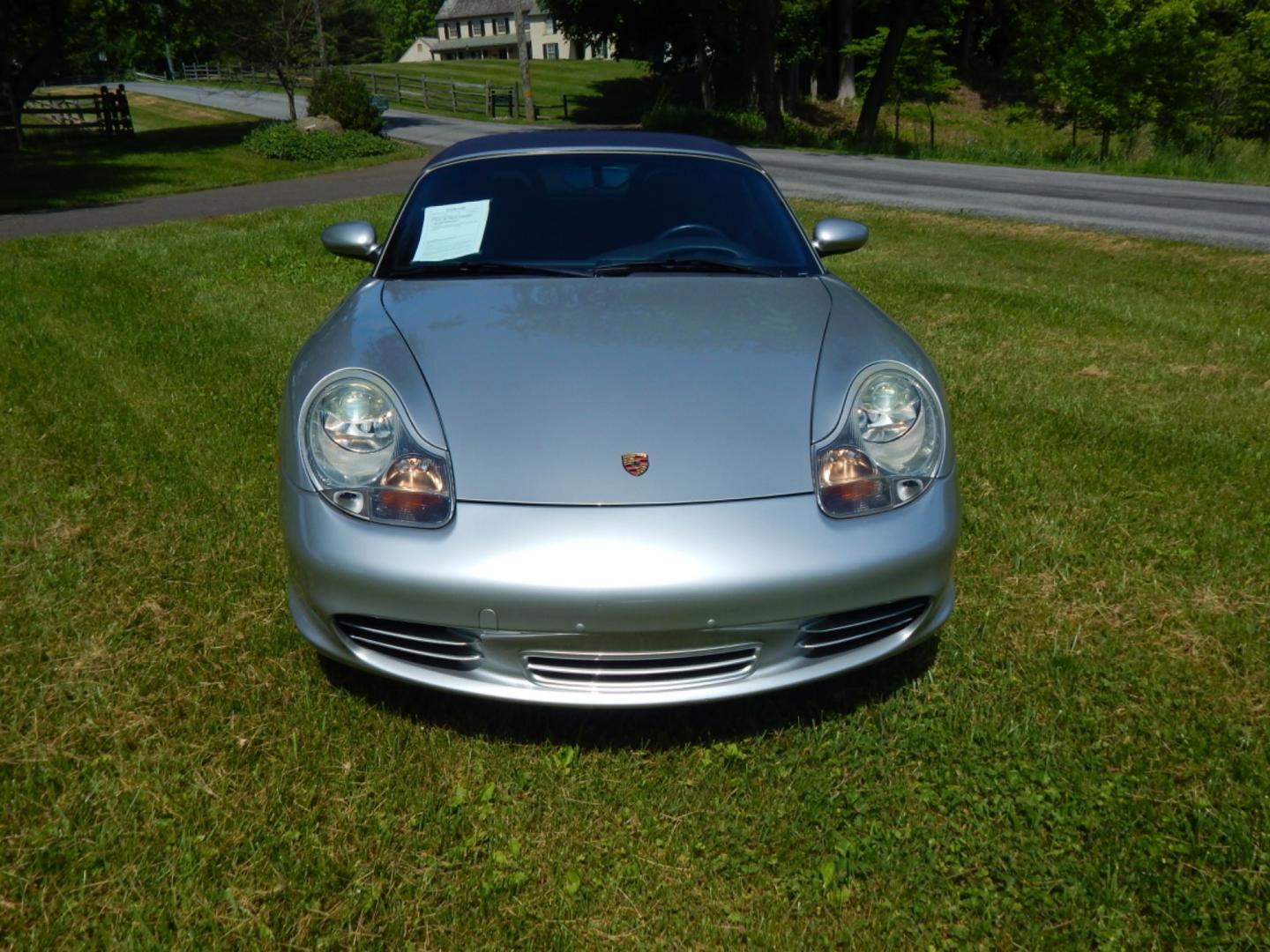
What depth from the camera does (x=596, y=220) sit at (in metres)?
3.64

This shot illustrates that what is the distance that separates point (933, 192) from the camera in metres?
15.8

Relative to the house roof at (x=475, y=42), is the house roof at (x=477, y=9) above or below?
above

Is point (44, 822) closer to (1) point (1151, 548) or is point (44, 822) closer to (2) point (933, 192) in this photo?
(1) point (1151, 548)

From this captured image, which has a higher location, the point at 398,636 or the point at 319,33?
the point at 319,33

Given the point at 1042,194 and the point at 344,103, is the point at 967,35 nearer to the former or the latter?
the point at 344,103

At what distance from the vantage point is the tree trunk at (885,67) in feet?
84.7

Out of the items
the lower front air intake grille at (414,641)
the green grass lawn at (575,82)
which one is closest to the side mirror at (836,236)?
the lower front air intake grille at (414,641)

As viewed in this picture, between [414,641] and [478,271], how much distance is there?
4.74 ft

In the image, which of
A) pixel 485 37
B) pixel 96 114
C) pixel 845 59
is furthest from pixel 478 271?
pixel 485 37

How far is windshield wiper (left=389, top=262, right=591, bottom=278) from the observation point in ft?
11.0

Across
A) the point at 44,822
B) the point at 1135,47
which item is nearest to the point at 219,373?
the point at 44,822

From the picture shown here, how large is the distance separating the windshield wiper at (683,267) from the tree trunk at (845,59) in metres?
41.7

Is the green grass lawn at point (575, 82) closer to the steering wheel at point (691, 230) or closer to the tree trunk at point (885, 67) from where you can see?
the tree trunk at point (885, 67)

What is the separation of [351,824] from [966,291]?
6.83 metres
